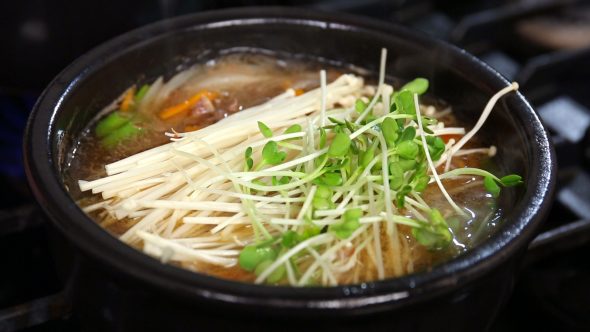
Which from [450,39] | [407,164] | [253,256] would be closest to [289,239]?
[253,256]

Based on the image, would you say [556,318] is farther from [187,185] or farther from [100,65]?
[100,65]

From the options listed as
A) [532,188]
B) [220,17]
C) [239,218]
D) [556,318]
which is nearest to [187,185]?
[239,218]

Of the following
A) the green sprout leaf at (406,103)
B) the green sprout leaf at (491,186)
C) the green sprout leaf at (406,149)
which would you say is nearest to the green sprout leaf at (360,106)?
the green sprout leaf at (406,103)

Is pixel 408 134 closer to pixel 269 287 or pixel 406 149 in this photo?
pixel 406 149

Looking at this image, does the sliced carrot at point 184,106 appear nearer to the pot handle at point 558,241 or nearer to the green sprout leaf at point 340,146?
the green sprout leaf at point 340,146

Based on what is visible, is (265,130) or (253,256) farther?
(265,130)

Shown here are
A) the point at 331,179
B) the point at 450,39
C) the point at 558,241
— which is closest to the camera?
the point at 331,179

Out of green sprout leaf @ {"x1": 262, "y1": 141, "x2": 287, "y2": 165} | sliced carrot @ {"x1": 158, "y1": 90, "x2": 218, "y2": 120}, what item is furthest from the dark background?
green sprout leaf @ {"x1": 262, "y1": 141, "x2": 287, "y2": 165}

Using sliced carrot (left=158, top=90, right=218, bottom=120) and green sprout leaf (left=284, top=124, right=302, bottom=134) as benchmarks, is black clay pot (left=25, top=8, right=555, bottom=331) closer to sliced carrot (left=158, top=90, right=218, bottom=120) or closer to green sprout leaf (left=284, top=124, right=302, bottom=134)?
sliced carrot (left=158, top=90, right=218, bottom=120)
